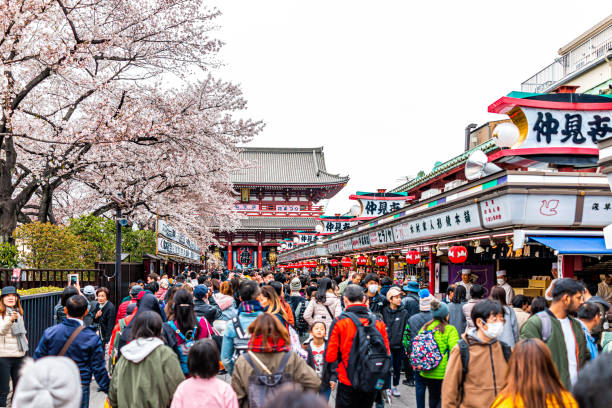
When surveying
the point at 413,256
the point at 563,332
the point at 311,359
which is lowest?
the point at 311,359

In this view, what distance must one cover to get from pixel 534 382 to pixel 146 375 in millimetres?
2950

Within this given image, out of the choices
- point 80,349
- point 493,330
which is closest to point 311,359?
point 80,349

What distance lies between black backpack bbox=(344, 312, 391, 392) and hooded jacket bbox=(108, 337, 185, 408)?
168 centimetres

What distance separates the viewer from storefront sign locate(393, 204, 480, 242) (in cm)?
1176

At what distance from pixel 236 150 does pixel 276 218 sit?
101 ft

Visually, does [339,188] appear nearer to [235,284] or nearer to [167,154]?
[167,154]

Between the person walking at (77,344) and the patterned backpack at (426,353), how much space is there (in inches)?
126

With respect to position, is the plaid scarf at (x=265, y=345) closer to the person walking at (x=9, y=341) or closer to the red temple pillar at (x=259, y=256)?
the person walking at (x=9, y=341)

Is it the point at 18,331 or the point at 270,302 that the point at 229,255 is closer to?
the point at 18,331

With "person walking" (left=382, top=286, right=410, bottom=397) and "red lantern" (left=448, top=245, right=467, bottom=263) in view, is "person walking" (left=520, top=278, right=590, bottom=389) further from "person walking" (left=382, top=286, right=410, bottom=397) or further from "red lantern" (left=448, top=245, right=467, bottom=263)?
"red lantern" (left=448, top=245, right=467, bottom=263)

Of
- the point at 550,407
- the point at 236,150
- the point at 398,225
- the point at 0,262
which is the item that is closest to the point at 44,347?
the point at 550,407

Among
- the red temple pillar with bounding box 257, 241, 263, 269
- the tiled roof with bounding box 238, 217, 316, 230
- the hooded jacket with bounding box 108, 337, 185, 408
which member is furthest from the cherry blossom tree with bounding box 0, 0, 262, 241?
the red temple pillar with bounding box 257, 241, 263, 269

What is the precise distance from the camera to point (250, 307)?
614cm

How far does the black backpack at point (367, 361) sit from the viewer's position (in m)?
5.27
